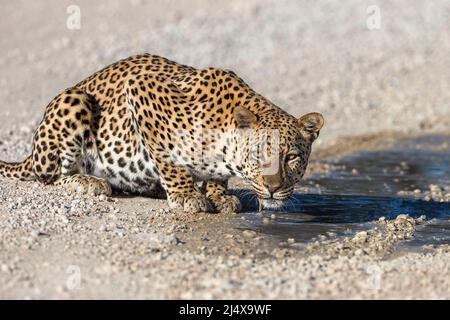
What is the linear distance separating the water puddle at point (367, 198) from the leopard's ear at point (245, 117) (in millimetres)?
1139

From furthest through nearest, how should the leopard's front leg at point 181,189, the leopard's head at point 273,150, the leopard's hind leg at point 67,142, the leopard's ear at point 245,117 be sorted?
the leopard's hind leg at point 67,142
the leopard's front leg at point 181,189
the leopard's ear at point 245,117
the leopard's head at point 273,150

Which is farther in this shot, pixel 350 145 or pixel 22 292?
pixel 350 145

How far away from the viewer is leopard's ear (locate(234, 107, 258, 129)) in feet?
31.2

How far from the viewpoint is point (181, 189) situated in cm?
1037

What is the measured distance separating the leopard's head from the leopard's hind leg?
203 cm

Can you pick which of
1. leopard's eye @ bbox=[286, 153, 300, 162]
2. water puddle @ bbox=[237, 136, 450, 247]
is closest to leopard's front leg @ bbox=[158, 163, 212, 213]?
water puddle @ bbox=[237, 136, 450, 247]

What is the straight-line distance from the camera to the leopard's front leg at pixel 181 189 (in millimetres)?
10312

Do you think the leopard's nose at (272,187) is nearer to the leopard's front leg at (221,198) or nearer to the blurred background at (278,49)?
the leopard's front leg at (221,198)

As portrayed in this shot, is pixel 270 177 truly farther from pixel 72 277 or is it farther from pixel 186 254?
pixel 72 277

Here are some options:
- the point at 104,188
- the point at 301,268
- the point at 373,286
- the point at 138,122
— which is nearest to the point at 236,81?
the point at 138,122

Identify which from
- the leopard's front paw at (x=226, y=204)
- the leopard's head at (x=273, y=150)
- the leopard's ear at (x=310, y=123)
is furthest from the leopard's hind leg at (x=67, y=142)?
the leopard's ear at (x=310, y=123)

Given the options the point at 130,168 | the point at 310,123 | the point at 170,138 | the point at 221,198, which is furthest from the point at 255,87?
the point at 310,123

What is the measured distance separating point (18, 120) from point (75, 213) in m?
6.35
